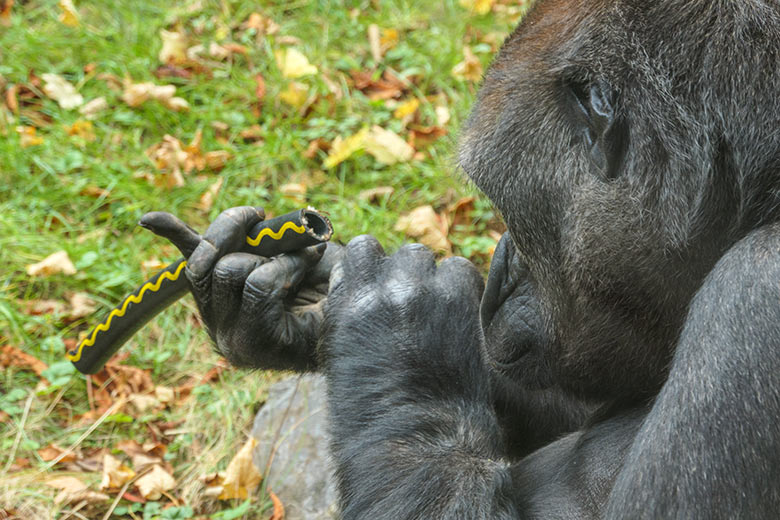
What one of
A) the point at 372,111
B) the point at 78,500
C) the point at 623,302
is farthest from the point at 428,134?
the point at 623,302

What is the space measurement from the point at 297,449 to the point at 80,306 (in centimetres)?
138

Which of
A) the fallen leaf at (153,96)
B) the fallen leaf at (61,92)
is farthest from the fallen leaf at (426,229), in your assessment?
the fallen leaf at (61,92)

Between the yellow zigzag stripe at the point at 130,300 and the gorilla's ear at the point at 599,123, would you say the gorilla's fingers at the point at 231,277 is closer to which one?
the yellow zigzag stripe at the point at 130,300

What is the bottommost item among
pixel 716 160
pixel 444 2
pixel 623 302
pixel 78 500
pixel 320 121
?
pixel 78 500

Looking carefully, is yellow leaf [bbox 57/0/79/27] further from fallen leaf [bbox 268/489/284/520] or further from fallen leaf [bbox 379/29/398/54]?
fallen leaf [bbox 268/489/284/520]

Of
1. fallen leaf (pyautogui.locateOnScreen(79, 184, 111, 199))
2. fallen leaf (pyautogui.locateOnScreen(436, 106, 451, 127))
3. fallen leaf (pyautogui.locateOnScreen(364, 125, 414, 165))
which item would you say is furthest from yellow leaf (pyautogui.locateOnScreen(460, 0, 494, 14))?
fallen leaf (pyautogui.locateOnScreen(79, 184, 111, 199))

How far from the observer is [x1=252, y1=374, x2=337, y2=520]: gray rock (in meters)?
3.68

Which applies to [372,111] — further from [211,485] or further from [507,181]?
[507,181]

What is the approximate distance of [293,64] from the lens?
5.62 m

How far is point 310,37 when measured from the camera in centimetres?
599

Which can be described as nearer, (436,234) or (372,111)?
(436,234)

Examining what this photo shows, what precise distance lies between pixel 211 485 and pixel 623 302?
6.83ft

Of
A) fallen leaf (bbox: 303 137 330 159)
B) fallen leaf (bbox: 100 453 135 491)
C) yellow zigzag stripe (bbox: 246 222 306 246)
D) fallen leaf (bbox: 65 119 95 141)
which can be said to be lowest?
fallen leaf (bbox: 65 119 95 141)

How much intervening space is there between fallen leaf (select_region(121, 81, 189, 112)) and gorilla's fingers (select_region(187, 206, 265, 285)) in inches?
111
